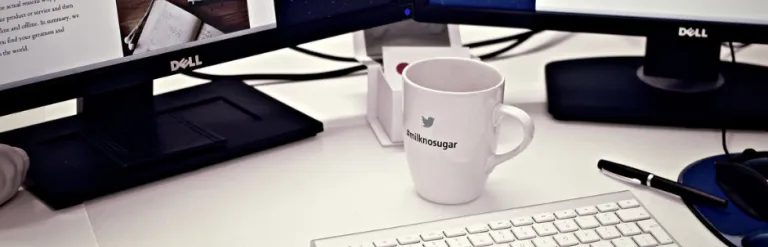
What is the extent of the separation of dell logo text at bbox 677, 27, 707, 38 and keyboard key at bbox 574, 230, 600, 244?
0.29m

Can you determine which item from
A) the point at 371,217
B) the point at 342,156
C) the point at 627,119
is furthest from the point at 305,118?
the point at 627,119

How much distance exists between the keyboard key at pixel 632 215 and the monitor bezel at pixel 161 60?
1.03 ft

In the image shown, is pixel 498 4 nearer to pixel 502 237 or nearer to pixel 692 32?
pixel 692 32

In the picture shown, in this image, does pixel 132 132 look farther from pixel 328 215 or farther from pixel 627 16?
pixel 627 16

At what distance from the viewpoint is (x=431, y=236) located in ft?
2.10

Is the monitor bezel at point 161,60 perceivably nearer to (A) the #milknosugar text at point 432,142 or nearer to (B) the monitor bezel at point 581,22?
(B) the monitor bezel at point 581,22

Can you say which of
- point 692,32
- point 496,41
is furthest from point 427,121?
point 496,41

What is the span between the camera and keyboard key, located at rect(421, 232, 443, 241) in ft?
2.09

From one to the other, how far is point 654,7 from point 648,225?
0.27 m

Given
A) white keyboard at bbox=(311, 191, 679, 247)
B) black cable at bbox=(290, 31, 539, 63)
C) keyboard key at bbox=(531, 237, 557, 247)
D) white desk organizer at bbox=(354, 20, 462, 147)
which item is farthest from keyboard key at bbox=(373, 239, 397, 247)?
black cable at bbox=(290, 31, 539, 63)

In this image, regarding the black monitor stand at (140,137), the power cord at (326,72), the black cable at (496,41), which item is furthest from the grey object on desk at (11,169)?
the black cable at (496,41)

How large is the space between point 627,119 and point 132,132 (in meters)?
0.47

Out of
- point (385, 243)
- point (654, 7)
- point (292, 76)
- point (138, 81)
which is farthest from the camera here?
point (292, 76)

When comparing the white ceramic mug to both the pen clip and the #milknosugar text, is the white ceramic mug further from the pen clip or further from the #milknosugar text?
the pen clip
